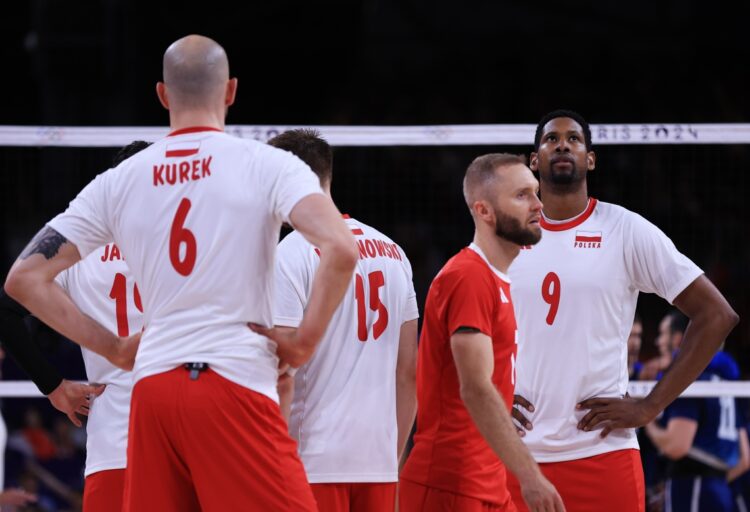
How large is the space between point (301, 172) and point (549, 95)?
42.1 ft

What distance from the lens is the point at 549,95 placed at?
1588 cm

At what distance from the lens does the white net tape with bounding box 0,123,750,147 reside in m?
6.45

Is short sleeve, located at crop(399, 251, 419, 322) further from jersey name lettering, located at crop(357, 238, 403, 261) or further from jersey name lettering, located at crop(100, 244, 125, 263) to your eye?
jersey name lettering, located at crop(100, 244, 125, 263)

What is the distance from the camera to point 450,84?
1647cm

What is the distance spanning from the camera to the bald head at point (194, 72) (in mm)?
3670

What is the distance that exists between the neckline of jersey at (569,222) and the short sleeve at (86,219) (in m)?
2.28

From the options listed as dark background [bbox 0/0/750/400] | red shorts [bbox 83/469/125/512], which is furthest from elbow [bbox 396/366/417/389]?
dark background [bbox 0/0/750/400]

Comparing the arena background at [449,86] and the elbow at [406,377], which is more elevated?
the arena background at [449,86]

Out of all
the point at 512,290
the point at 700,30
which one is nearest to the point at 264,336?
the point at 512,290

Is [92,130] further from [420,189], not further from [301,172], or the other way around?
[420,189]

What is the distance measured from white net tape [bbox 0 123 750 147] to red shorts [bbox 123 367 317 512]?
321 cm

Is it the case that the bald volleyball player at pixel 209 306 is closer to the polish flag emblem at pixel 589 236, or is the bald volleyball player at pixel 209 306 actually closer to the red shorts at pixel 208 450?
the red shorts at pixel 208 450

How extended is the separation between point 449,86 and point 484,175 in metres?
12.3

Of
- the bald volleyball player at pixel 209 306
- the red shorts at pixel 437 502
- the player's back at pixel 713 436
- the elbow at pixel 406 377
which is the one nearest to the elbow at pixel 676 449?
the player's back at pixel 713 436
